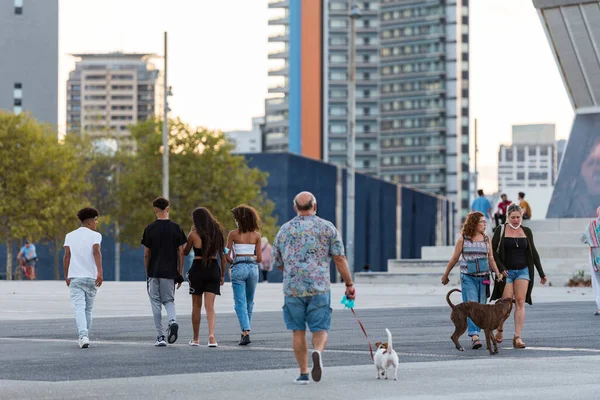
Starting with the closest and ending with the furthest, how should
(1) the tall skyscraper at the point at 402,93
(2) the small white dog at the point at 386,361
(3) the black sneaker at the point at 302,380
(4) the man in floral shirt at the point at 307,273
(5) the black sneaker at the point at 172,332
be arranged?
1. (3) the black sneaker at the point at 302,380
2. (4) the man in floral shirt at the point at 307,273
3. (2) the small white dog at the point at 386,361
4. (5) the black sneaker at the point at 172,332
5. (1) the tall skyscraper at the point at 402,93

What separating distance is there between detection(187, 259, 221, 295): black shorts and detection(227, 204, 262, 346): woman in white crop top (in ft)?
1.08

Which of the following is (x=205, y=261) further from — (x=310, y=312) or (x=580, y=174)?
(x=580, y=174)

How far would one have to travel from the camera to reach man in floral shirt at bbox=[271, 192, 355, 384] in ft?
38.8

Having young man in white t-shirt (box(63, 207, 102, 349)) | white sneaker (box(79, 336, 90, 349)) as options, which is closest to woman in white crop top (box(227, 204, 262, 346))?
young man in white t-shirt (box(63, 207, 102, 349))

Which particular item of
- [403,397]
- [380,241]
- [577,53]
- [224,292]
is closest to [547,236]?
[577,53]

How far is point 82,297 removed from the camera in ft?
55.0

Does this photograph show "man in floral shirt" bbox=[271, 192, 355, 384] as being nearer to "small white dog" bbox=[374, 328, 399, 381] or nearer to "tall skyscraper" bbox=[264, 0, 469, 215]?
"small white dog" bbox=[374, 328, 399, 381]

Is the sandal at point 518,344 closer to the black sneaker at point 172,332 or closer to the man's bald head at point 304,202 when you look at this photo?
the black sneaker at point 172,332

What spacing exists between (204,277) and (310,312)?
4.85 metres

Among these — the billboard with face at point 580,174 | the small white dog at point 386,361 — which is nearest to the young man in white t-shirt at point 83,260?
the small white dog at point 386,361

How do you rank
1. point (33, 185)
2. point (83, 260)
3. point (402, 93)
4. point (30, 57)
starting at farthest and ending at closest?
point (402, 93) < point (30, 57) < point (33, 185) < point (83, 260)

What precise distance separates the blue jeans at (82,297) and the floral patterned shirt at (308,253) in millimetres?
5276

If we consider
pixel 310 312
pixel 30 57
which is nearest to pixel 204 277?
pixel 310 312

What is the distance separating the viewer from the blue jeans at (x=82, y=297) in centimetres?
1655
